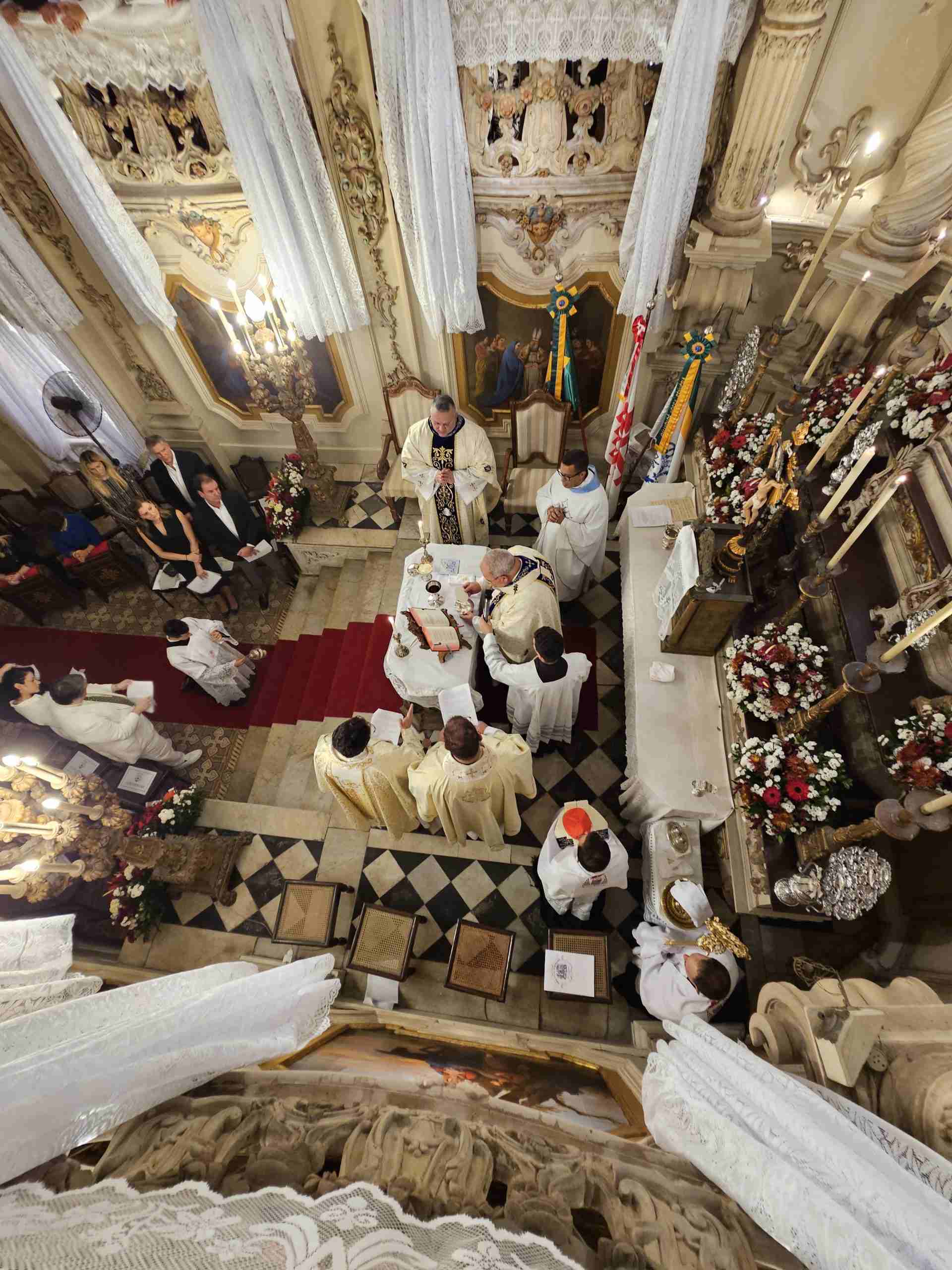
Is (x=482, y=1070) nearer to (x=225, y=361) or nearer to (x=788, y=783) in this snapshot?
(x=788, y=783)

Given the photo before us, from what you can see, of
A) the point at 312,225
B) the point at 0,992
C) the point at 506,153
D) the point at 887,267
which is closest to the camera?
the point at 0,992

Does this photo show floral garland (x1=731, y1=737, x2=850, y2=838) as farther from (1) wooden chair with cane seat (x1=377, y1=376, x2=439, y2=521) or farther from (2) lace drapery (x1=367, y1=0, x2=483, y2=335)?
(2) lace drapery (x1=367, y1=0, x2=483, y2=335)

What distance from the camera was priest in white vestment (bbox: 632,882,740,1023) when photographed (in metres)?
3.27

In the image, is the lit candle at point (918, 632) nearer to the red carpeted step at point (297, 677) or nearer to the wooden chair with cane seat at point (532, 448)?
the wooden chair with cane seat at point (532, 448)

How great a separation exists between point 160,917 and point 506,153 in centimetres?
751

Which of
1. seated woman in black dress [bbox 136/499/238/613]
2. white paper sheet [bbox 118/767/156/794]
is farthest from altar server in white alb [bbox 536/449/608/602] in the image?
white paper sheet [bbox 118/767/156/794]

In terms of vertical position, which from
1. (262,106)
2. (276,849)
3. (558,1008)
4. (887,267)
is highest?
(262,106)

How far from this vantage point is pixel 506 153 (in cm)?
494

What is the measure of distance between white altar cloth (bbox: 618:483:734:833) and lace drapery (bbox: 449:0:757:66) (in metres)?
3.96

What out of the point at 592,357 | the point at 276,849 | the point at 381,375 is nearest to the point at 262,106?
the point at 381,375

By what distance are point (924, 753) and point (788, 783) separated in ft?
2.20

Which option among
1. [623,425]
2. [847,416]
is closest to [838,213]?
[847,416]

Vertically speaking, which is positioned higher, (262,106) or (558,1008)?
(262,106)

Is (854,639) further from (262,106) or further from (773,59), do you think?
(262,106)
